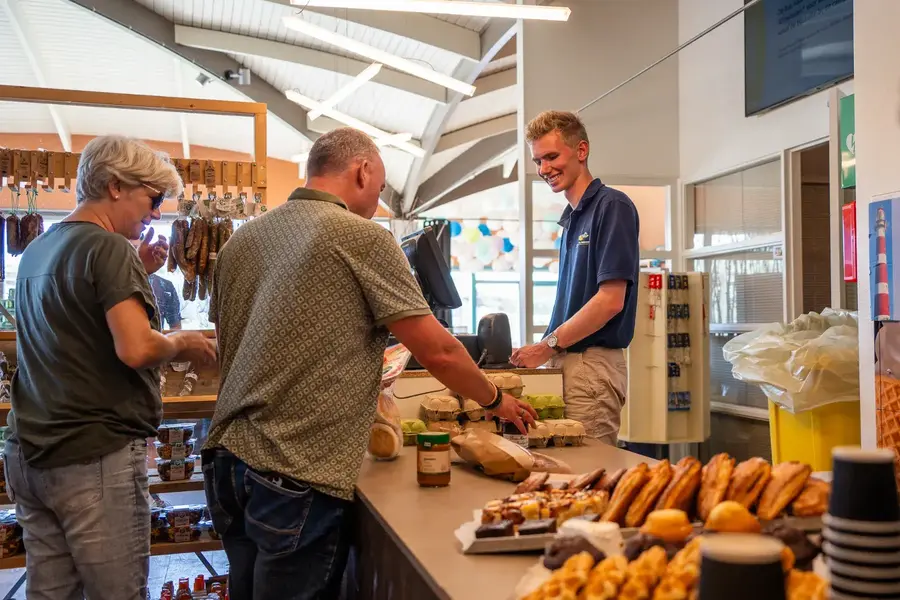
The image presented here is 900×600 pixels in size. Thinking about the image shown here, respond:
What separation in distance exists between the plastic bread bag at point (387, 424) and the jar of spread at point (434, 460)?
397 mm

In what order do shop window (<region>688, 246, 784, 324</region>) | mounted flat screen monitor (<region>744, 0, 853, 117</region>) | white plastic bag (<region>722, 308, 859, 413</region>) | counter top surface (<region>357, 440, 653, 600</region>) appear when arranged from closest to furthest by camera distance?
counter top surface (<region>357, 440, 653, 600</region>) → white plastic bag (<region>722, 308, 859, 413</region>) → mounted flat screen monitor (<region>744, 0, 853, 117</region>) → shop window (<region>688, 246, 784, 324</region>)

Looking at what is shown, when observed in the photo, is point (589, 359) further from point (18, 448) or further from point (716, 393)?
point (716, 393)

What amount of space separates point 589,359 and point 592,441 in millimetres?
280

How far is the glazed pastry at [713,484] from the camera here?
131cm

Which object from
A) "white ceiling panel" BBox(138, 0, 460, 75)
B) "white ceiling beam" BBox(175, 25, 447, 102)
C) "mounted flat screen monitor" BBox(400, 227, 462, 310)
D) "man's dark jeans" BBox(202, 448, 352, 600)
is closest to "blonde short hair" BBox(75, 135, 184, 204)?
"man's dark jeans" BBox(202, 448, 352, 600)

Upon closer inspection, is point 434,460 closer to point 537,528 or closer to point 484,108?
point 537,528

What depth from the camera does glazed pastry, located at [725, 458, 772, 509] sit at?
1335mm

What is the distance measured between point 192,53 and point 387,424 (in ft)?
26.5

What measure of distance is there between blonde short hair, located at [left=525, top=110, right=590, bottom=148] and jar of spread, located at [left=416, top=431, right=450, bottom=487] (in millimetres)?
1251

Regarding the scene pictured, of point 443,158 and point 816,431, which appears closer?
point 816,431

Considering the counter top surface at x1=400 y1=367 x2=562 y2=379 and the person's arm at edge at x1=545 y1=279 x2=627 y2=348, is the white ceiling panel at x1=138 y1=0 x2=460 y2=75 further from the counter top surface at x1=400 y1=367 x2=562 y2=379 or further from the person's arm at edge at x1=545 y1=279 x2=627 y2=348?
the person's arm at edge at x1=545 y1=279 x2=627 y2=348

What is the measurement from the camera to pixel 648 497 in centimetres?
135

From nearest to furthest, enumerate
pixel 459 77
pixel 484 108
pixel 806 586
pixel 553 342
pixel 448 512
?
pixel 806 586 < pixel 448 512 < pixel 553 342 < pixel 459 77 < pixel 484 108

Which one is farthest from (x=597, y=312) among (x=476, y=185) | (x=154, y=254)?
(x=476, y=185)
